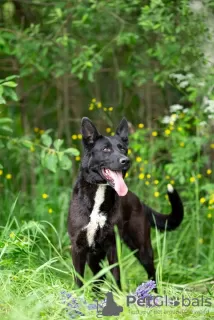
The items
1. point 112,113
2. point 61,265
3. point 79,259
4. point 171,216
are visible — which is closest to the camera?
point 79,259

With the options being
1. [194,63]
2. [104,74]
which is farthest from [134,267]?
[104,74]

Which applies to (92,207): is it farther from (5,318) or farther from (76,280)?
(5,318)

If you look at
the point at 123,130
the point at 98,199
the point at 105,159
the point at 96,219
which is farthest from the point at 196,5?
the point at 96,219

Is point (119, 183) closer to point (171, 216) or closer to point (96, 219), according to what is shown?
point (96, 219)

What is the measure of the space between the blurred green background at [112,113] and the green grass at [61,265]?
17mm

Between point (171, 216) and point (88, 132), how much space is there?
45.0 inches

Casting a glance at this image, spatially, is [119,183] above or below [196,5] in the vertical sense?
below

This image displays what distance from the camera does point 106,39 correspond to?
8.09 meters

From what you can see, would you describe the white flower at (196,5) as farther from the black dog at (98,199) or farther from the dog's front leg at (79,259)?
the dog's front leg at (79,259)

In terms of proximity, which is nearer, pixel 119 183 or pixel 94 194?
pixel 119 183

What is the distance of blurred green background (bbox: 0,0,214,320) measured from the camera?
19.1ft

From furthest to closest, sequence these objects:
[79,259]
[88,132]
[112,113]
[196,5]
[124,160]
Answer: [112,113], [196,5], [88,132], [79,259], [124,160]

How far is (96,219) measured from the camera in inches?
187

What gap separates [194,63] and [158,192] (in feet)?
4.62
